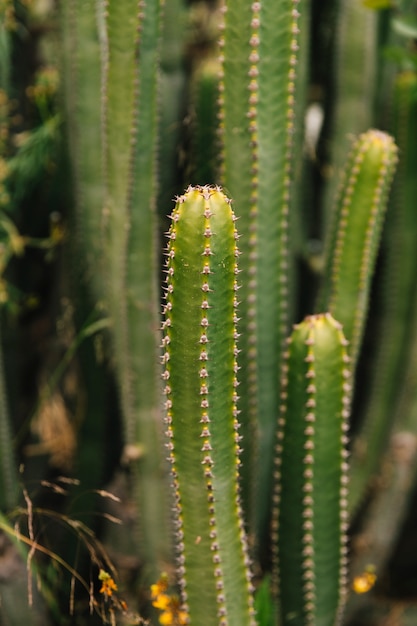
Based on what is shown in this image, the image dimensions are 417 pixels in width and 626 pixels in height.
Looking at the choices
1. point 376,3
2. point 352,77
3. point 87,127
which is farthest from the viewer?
point 352,77

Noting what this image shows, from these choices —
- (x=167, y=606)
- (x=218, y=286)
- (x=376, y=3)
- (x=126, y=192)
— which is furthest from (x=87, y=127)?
(x=167, y=606)

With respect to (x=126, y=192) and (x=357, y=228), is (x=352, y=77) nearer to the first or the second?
(x=357, y=228)

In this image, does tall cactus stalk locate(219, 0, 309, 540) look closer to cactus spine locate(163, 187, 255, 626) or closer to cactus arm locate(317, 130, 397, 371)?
cactus arm locate(317, 130, 397, 371)

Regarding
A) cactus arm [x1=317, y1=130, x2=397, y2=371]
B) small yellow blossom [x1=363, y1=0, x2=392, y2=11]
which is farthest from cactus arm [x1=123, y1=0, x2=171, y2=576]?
small yellow blossom [x1=363, y1=0, x2=392, y2=11]

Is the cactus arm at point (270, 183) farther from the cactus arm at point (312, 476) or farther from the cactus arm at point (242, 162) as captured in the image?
the cactus arm at point (312, 476)

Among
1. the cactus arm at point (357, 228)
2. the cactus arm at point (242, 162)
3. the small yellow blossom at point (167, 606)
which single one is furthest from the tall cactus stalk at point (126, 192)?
the cactus arm at point (357, 228)
